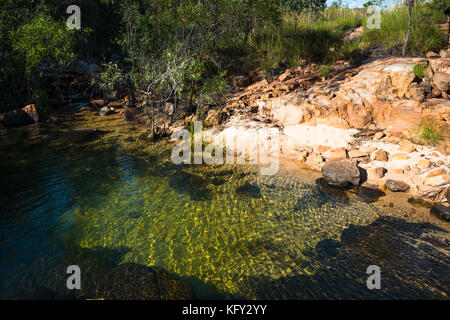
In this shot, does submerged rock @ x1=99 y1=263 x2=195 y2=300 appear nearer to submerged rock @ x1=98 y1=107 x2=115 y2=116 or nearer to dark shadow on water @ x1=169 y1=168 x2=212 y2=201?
dark shadow on water @ x1=169 y1=168 x2=212 y2=201

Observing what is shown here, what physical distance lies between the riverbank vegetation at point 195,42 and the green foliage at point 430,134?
234 inches

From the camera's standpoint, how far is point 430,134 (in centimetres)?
720

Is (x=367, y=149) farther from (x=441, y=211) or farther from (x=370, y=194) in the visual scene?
(x=441, y=211)

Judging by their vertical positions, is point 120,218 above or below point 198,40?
below

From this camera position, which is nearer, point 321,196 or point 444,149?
point 321,196

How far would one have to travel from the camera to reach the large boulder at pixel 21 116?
1251 centimetres

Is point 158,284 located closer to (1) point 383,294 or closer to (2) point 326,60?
(1) point 383,294

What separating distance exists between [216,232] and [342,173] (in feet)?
12.8

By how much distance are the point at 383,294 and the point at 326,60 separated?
497 inches

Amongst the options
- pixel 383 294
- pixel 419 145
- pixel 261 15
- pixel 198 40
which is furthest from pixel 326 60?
pixel 383 294

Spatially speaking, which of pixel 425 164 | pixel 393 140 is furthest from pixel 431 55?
pixel 425 164

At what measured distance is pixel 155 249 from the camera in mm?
4777

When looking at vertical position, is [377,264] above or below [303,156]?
below

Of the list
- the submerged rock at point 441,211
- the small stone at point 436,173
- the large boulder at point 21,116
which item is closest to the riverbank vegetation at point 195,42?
the large boulder at point 21,116
